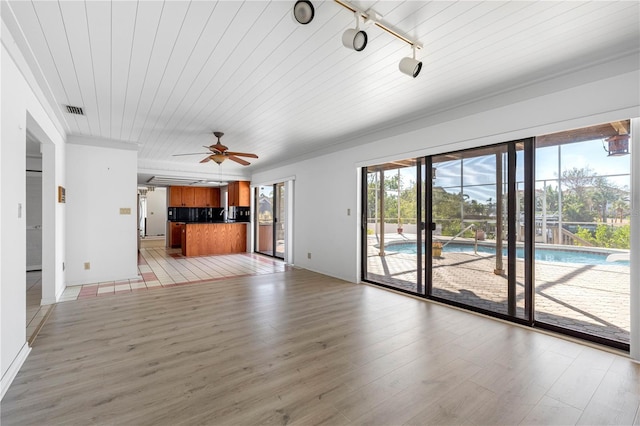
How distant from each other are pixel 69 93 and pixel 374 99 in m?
3.33

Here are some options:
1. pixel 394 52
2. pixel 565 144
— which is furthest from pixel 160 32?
pixel 565 144

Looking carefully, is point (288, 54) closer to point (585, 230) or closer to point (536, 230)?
point (536, 230)

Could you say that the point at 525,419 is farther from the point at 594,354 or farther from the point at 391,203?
the point at 391,203

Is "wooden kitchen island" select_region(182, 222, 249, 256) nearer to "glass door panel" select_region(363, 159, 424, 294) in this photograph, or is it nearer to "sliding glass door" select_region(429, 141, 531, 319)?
"glass door panel" select_region(363, 159, 424, 294)

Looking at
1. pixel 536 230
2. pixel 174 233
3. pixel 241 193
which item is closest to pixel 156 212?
pixel 174 233

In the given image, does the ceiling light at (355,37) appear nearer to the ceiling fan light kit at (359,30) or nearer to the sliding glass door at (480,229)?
the ceiling fan light kit at (359,30)

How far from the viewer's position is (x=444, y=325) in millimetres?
3121

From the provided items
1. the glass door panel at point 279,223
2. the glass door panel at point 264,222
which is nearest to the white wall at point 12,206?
the glass door panel at point 279,223

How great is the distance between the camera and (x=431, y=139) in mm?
3793

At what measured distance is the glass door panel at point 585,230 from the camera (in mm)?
2777

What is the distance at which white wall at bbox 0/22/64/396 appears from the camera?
1992mm

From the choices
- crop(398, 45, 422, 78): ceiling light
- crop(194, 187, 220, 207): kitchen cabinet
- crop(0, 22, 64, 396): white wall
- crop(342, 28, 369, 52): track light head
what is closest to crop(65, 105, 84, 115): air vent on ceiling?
crop(0, 22, 64, 396): white wall

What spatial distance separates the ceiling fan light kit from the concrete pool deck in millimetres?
2407

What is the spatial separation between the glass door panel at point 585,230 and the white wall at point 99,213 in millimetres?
6125
